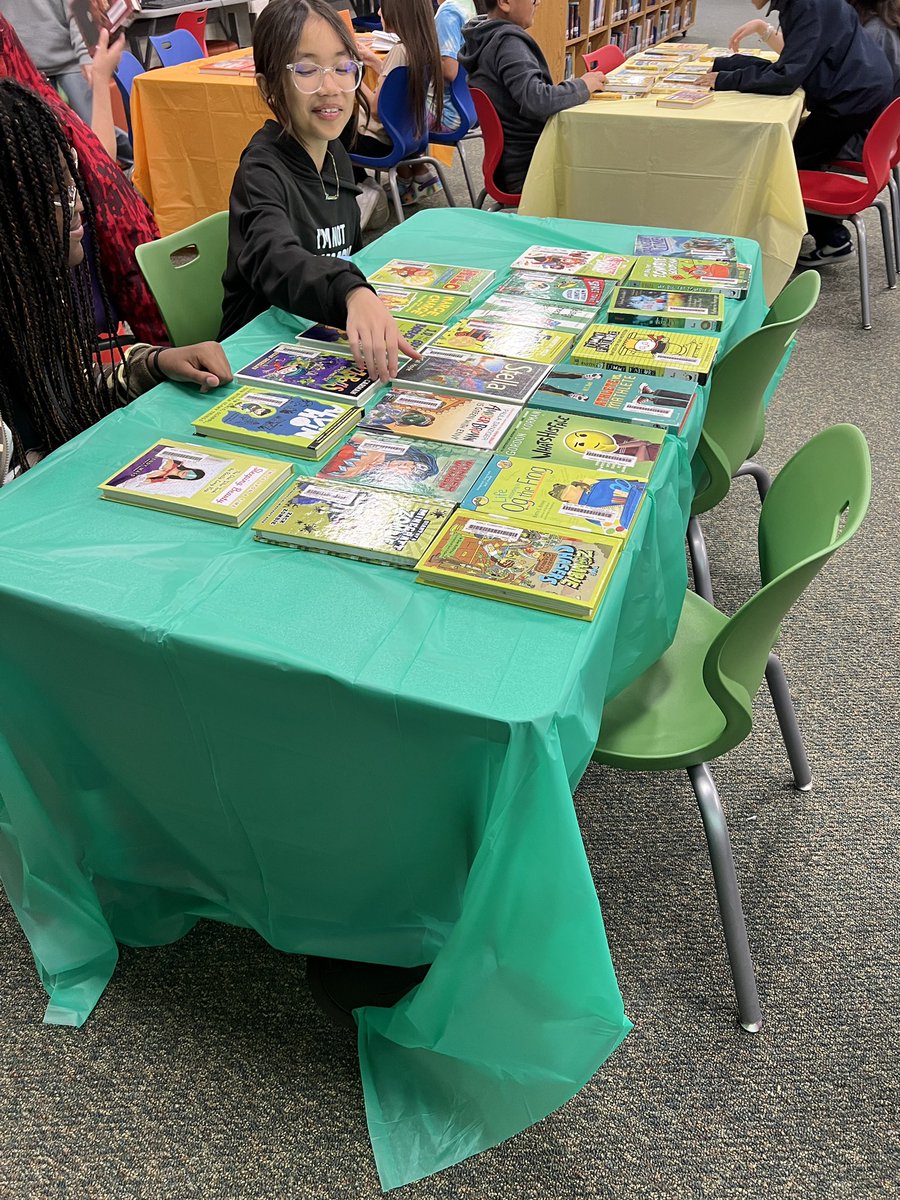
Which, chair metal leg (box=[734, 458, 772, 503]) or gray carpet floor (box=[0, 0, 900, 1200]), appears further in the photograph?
chair metal leg (box=[734, 458, 772, 503])

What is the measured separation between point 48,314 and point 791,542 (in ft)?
3.87

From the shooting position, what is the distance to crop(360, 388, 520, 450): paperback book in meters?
1.11

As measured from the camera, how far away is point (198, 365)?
50.4 inches

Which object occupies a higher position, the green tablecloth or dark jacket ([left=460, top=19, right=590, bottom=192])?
dark jacket ([left=460, top=19, right=590, bottom=192])

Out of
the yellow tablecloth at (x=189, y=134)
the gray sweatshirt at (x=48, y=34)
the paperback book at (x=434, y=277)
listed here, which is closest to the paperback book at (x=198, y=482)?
the paperback book at (x=434, y=277)

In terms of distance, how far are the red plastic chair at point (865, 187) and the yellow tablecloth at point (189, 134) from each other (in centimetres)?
→ 209

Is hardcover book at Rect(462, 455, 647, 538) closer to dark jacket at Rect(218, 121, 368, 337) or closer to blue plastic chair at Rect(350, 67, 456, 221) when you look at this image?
dark jacket at Rect(218, 121, 368, 337)

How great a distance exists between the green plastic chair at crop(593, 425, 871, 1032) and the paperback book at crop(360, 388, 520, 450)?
1.30ft

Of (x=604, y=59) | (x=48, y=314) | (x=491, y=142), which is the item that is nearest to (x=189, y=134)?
(x=491, y=142)

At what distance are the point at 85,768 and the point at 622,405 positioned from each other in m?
0.87

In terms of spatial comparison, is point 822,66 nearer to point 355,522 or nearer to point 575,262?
point 575,262

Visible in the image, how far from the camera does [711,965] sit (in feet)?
4.15

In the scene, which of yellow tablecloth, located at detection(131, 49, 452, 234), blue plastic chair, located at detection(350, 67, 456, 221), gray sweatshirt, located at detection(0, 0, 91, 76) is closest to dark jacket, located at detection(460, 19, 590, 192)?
blue plastic chair, located at detection(350, 67, 456, 221)

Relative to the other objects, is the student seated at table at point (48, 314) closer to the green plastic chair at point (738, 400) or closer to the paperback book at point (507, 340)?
the paperback book at point (507, 340)
